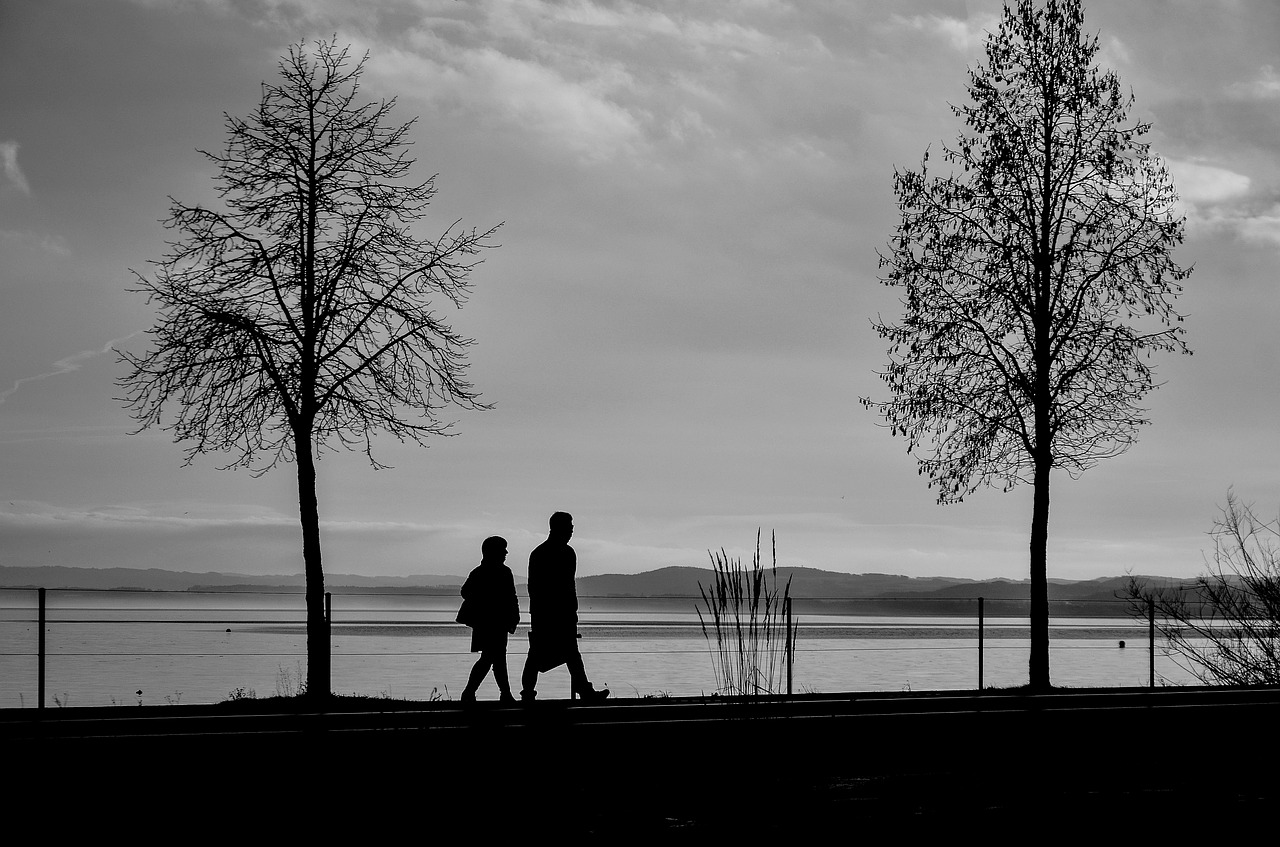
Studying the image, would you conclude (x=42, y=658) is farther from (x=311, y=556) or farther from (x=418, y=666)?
(x=418, y=666)

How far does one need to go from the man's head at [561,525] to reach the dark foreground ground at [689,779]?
10.0ft

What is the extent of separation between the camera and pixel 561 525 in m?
12.5

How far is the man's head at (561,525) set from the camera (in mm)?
12523

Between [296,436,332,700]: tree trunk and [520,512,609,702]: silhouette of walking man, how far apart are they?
3233 mm

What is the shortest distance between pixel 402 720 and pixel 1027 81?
14.2m

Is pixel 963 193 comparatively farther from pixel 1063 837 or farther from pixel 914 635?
pixel 914 635

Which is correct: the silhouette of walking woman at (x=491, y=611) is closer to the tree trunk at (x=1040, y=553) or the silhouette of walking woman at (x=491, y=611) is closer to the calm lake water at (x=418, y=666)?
the calm lake water at (x=418, y=666)

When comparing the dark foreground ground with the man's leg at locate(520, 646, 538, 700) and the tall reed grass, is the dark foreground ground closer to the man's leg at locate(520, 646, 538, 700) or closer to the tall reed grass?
the tall reed grass

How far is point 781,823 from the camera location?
646 cm

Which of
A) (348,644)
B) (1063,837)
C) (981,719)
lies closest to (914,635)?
(348,644)

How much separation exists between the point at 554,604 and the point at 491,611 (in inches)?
33.2

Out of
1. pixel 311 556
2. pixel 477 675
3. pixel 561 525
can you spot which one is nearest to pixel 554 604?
pixel 561 525

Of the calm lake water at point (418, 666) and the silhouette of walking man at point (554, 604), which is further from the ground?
the silhouette of walking man at point (554, 604)

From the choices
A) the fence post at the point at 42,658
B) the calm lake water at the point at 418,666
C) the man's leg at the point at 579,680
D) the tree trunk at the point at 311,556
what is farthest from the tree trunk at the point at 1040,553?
the fence post at the point at 42,658
